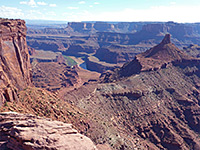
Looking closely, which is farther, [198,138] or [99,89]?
[99,89]

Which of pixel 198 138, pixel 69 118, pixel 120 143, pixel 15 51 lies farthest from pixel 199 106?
pixel 15 51

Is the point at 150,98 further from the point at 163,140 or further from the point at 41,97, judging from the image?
the point at 41,97

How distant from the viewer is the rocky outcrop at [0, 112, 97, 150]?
23656 mm

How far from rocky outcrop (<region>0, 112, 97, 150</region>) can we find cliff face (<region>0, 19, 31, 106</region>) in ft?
45.3

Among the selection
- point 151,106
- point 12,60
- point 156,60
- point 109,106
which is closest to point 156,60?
point 156,60

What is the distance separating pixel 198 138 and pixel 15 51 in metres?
73.6

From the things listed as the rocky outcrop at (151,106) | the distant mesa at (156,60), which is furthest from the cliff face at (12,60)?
the distant mesa at (156,60)

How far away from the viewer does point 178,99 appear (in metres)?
87.3

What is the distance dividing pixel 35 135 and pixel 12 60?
103ft

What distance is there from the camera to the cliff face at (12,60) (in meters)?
42.4

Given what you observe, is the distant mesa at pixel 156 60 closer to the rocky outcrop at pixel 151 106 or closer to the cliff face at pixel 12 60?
the rocky outcrop at pixel 151 106

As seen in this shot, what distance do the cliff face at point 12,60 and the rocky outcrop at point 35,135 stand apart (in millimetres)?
13807

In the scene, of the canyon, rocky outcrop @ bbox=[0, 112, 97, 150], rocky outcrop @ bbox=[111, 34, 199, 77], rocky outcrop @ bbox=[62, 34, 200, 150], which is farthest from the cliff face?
rocky outcrop @ bbox=[111, 34, 199, 77]

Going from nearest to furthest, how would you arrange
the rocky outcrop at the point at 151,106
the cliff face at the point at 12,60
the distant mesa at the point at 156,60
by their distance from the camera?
the cliff face at the point at 12,60, the rocky outcrop at the point at 151,106, the distant mesa at the point at 156,60
